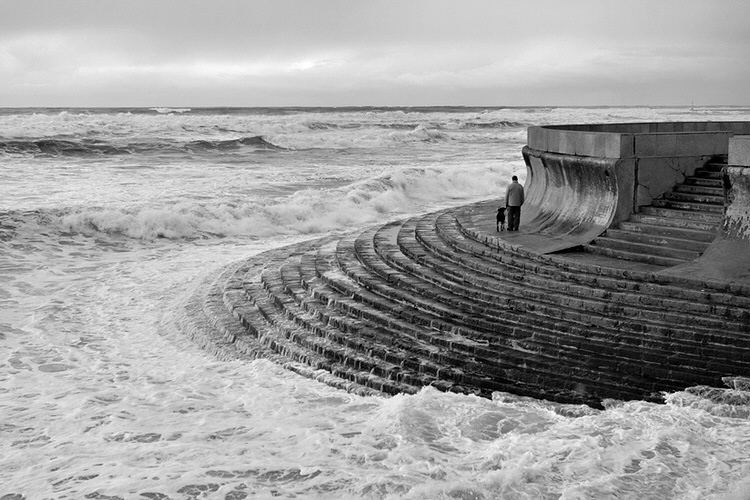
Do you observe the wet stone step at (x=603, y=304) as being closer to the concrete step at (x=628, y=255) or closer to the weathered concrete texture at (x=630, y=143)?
the concrete step at (x=628, y=255)

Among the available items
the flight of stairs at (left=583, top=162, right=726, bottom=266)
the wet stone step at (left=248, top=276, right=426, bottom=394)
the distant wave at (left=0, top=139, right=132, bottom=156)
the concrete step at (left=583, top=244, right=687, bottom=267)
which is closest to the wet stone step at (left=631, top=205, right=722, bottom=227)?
the flight of stairs at (left=583, top=162, right=726, bottom=266)

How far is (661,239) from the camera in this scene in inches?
337

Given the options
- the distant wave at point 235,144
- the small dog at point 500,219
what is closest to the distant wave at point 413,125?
the distant wave at point 235,144

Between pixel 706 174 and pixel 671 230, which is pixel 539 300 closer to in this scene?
pixel 671 230

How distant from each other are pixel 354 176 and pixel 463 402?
22029 mm

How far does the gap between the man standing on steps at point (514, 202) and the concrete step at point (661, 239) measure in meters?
1.39

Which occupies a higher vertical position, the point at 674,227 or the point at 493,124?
the point at 493,124

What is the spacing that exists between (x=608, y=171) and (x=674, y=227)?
3.34 ft

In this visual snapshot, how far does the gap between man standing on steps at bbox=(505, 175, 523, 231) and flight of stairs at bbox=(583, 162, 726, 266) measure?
4.57 feet

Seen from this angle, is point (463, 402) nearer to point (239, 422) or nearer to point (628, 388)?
point (628, 388)

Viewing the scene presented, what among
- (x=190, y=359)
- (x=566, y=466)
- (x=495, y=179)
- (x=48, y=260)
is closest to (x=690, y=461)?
(x=566, y=466)

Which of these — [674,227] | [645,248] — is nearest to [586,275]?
[645,248]

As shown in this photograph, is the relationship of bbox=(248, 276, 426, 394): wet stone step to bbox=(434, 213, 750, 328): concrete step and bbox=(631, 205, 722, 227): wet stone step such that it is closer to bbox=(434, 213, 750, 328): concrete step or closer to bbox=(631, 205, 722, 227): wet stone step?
bbox=(434, 213, 750, 328): concrete step

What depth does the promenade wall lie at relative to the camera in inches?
360
